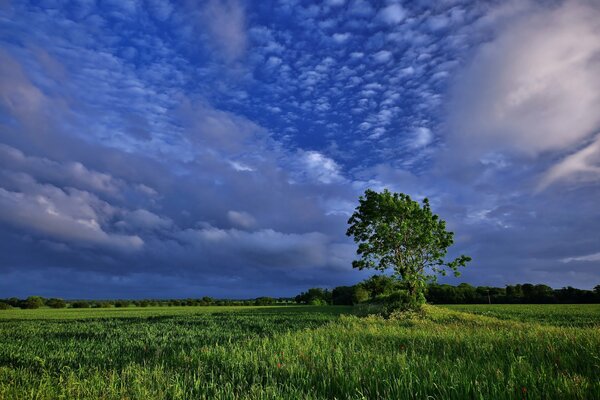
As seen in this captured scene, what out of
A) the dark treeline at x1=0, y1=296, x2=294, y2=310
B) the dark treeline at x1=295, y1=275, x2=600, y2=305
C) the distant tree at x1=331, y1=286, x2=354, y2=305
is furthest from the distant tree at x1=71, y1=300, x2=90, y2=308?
the distant tree at x1=331, y1=286, x2=354, y2=305

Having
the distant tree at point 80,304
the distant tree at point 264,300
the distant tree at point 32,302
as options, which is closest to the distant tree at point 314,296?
the distant tree at point 264,300

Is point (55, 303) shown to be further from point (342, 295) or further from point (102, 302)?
point (342, 295)

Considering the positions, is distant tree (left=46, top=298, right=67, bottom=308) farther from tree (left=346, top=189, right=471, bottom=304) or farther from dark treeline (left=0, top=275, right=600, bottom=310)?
tree (left=346, top=189, right=471, bottom=304)

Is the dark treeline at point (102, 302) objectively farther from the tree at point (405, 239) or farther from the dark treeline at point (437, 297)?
A: the tree at point (405, 239)

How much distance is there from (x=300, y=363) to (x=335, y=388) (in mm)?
2115

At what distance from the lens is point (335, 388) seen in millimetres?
6566

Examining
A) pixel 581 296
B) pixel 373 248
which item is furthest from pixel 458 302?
pixel 373 248

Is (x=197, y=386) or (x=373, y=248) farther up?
(x=373, y=248)

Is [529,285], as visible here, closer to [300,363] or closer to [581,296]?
[581,296]

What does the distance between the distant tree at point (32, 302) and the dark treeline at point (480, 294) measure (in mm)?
74360

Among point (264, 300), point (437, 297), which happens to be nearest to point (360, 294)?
point (437, 297)

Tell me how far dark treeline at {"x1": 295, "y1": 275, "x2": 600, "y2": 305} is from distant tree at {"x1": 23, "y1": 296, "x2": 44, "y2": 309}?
74.4 metres

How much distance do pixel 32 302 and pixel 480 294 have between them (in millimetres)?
119352

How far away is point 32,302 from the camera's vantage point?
8456cm
